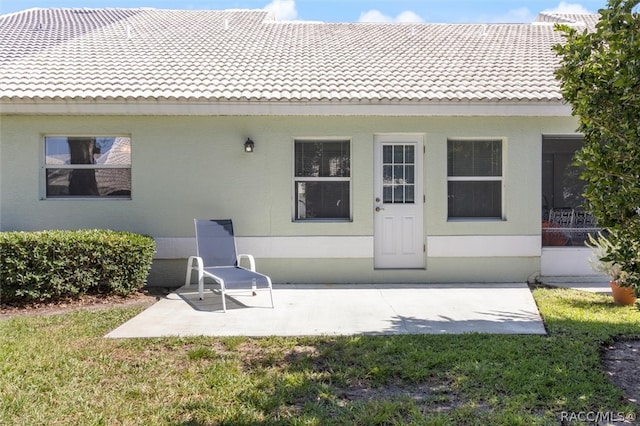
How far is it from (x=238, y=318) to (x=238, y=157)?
3.55 metres

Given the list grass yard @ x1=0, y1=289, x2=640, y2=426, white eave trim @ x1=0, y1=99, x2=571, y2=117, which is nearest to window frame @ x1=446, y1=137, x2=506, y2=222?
white eave trim @ x1=0, y1=99, x2=571, y2=117

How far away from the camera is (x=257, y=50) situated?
11.4 meters

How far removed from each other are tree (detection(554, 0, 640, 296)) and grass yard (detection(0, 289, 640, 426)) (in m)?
1.27

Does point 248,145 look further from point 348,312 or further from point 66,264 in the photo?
point 348,312

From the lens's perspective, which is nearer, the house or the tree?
the tree

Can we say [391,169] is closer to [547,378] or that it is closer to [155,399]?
[547,378]

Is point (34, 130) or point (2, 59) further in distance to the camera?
point (2, 59)

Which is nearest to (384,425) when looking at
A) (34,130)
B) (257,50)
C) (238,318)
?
(238,318)

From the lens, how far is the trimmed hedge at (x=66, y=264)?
7086mm

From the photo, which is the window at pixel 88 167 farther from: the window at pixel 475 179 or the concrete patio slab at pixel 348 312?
the window at pixel 475 179

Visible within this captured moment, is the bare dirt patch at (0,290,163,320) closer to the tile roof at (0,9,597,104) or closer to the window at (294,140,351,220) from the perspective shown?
the window at (294,140,351,220)

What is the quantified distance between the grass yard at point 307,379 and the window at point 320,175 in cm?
399

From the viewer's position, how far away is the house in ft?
28.5

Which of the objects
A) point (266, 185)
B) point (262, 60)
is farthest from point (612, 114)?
point (262, 60)
